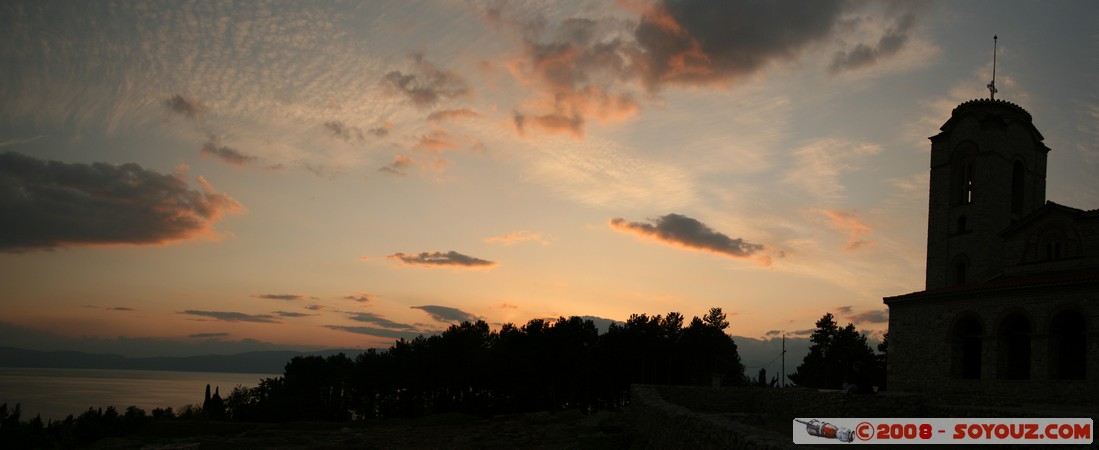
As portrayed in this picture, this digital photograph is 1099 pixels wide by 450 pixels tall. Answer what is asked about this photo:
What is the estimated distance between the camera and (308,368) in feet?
234

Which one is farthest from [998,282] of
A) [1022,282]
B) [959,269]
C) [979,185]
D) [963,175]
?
[963,175]

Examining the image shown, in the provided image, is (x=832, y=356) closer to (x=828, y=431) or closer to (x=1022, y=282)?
(x=1022, y=282)

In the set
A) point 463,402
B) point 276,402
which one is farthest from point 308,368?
point 463,402

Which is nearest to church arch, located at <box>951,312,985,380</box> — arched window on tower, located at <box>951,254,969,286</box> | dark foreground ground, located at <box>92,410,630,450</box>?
arched window on tower, located at <box>951,254,969,286</box>

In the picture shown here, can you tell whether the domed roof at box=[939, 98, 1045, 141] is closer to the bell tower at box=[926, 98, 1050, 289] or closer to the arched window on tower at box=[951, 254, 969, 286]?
the bell tower at box=[926, 98, 1050, 289]

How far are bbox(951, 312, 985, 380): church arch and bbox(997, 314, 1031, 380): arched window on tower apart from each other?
1305 mm

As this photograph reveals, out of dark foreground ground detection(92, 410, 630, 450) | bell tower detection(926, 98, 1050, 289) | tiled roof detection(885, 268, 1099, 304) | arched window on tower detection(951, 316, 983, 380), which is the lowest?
dark foreground ground detection(92, 410, 630, 450)

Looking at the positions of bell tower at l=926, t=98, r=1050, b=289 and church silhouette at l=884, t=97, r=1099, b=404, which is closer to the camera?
church silhouette at l=884, t=97, r=1099, b=404

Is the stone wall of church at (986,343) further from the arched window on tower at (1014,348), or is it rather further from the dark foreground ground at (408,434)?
the dark foreground ground at (408,434)

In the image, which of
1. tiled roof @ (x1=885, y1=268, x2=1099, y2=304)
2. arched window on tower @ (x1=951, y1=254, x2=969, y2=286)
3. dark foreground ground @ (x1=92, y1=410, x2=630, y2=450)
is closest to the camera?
tiled roof @ (x1=885, y1=268, x2=1099, y2=304)

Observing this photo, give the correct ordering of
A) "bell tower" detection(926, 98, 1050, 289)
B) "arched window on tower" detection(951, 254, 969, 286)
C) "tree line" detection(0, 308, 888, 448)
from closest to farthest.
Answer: "bell tower" detection(926, 98, 1050, 289)
"arched window on tower" detection(951, 254, 969, 286)
"tree line" detection(0, 308, 888, 448)

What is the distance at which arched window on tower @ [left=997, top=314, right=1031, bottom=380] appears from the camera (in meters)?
29.1

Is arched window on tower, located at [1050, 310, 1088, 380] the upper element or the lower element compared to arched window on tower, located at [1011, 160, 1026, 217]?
lower

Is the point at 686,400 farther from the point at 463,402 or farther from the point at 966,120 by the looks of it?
the point at 463,402
